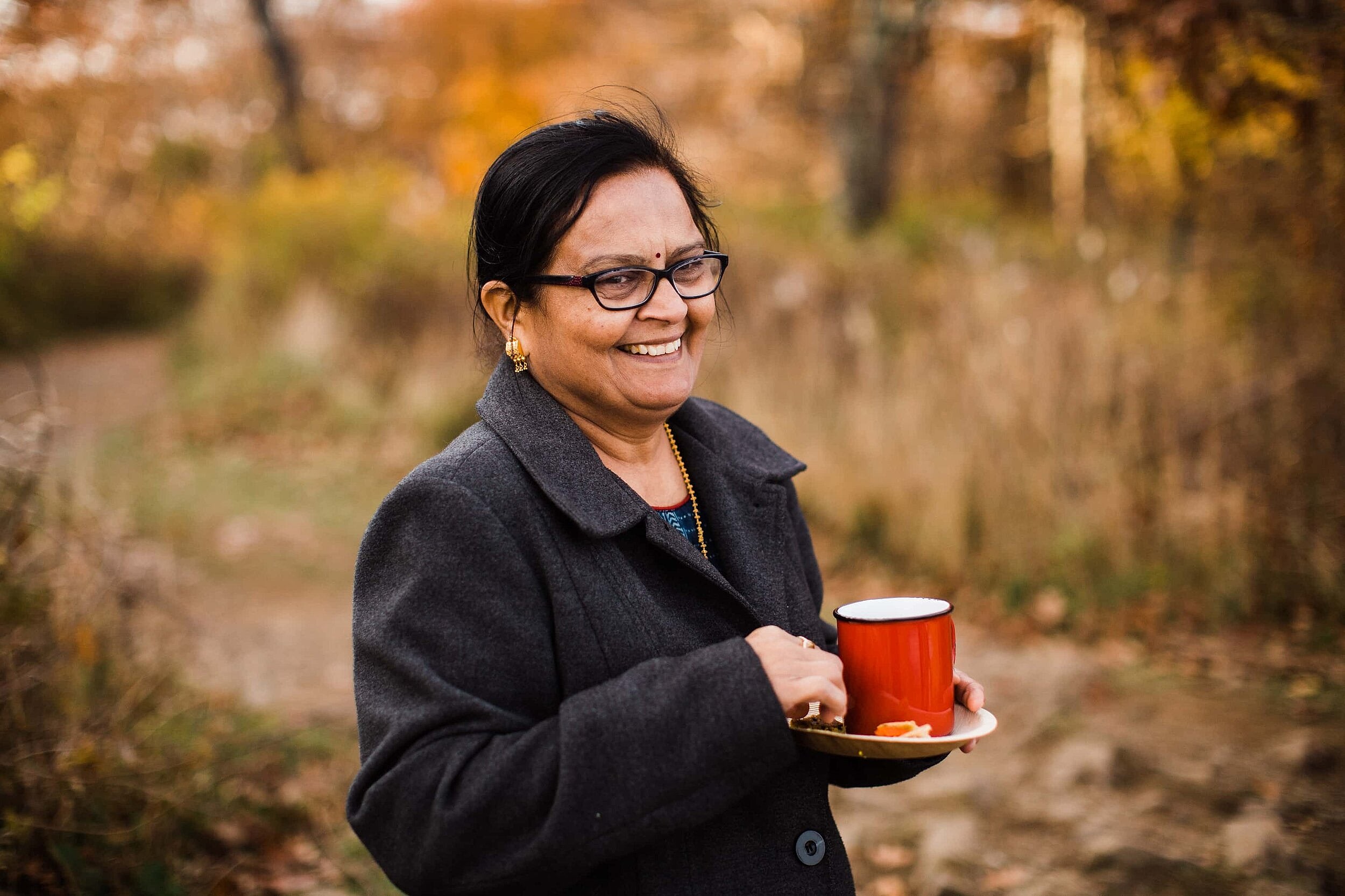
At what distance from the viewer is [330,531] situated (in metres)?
7.44

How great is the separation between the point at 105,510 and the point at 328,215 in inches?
344

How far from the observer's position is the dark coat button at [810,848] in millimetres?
1622

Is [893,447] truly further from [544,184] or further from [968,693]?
[544,184]

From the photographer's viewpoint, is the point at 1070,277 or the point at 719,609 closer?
the point at 719,609

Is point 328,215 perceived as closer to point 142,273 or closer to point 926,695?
point 142,273

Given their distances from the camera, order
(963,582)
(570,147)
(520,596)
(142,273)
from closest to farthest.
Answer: (520,596), (570,147), (963,582), (142,273)

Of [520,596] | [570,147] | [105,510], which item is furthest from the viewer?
[105,510]

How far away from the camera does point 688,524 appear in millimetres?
1800

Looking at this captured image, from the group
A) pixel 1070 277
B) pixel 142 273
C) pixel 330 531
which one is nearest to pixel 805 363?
pixel 1070 277

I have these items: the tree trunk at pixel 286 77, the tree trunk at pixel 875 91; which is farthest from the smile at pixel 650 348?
the tree trunk at pixel 286 77

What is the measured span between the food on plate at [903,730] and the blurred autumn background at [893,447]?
106 centimetres

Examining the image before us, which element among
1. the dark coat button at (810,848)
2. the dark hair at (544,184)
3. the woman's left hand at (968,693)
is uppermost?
the dark hair at (544,184)

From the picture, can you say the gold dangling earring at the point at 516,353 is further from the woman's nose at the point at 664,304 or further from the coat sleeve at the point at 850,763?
the coat sleeve at the point at 850,763

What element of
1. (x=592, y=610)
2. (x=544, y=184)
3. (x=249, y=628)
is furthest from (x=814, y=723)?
(x=249, y=628)
